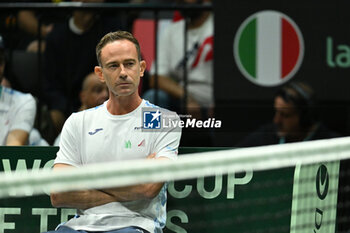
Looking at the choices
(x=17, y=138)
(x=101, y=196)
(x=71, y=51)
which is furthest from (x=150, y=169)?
(x=71, y=51)

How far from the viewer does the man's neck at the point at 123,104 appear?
→ 17.3ft

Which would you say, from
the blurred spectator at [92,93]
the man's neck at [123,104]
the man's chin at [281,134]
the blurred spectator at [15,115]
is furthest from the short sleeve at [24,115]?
the man's chin at [281,134]

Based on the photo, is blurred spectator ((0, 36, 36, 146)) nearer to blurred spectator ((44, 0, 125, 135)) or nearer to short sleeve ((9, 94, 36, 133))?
short sleeve ((9, 94, 36, 133))

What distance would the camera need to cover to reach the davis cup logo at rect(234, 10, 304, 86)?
6.95m

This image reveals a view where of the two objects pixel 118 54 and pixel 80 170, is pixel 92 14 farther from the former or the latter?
pixel 80 170

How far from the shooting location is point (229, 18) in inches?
276

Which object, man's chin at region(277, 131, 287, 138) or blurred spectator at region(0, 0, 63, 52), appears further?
blurred spectator at region(0, 0, 63, 52)

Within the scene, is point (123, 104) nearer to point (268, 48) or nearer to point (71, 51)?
point (268, 48)

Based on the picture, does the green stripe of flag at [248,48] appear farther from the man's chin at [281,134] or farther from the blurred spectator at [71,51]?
the blurred spectator at [71,51]

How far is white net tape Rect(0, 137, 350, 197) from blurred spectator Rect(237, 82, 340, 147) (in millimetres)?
2039

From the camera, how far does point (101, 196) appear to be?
510cm

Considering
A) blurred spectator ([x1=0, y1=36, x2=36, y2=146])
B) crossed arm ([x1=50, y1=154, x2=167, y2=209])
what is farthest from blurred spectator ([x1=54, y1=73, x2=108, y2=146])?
crossed arm ([x1=50, y1=154, x2=167, y2=209])

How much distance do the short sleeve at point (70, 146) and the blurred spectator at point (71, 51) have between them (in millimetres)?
1884

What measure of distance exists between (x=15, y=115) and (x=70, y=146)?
1.19 meters
